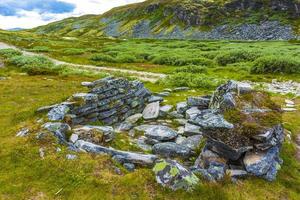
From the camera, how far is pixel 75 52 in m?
80.9

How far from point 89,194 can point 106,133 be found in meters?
5.07

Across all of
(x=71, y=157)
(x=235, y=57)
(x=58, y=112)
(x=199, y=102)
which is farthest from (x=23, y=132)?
(x=235, y=57)

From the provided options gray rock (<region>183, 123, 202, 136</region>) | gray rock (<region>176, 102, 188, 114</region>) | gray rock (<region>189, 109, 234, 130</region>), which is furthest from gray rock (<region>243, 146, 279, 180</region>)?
gray rock (<region>176, 102, 188, 114</region>)

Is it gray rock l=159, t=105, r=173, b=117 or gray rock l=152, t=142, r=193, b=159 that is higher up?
gray rock l=152, t=142, r=193, b=159

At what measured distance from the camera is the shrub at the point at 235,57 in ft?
194

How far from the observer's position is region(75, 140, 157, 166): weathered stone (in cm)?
1412

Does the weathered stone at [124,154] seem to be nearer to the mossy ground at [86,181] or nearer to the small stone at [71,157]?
the mossy ground at [86,181]

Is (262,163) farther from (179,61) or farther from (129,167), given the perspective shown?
(179,61)

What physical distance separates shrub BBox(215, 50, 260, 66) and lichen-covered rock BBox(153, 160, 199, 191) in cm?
4800

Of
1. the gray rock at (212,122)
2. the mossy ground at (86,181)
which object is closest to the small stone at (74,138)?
the mossy ground at (86,181)

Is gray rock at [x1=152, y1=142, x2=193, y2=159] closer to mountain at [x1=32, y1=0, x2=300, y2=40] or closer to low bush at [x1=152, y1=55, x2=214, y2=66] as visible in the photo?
low bush at [x1=152, y1=55, x2=214, y2=66]

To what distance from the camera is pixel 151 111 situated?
21.9m

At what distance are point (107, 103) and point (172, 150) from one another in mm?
6478

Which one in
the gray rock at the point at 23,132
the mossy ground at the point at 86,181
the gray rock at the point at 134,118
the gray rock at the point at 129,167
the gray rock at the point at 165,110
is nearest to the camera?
the mossy ground at the point at 86,181
